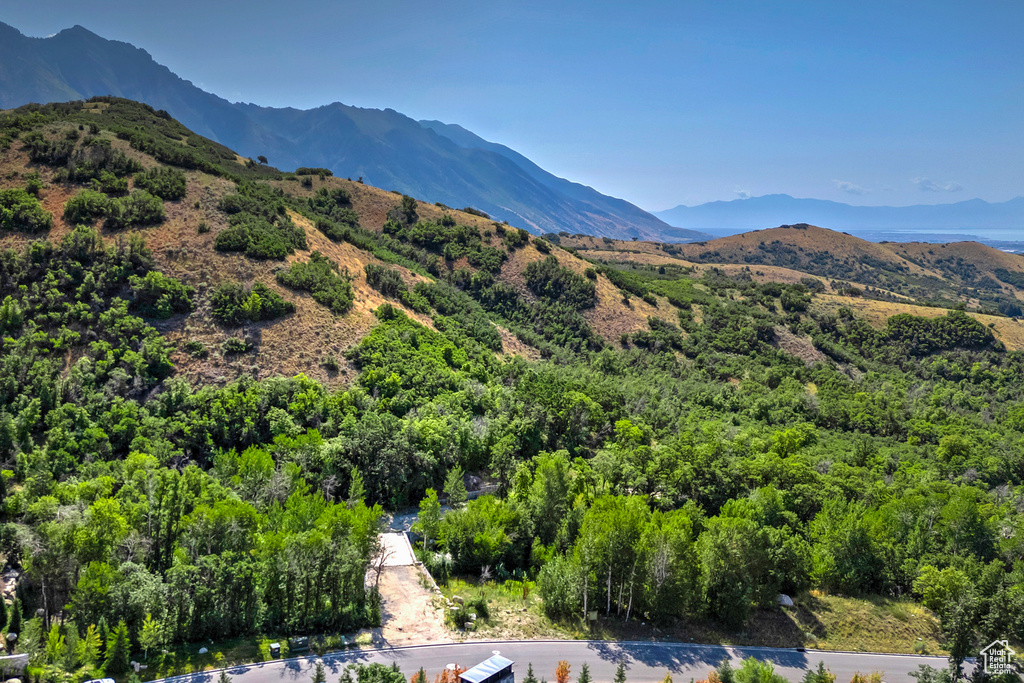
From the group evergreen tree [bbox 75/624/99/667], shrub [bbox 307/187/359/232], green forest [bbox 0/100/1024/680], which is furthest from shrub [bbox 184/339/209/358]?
shrub [bbox 307/187/359/232]

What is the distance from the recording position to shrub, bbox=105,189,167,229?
4484 cm

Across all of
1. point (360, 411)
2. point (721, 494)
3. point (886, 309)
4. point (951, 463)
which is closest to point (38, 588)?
point (360, 411)

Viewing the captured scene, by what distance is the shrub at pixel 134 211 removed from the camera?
44.8 metres

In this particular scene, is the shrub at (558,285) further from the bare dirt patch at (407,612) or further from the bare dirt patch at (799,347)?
the bare dirt patch at (407,612)

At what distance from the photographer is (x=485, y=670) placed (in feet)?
62.0

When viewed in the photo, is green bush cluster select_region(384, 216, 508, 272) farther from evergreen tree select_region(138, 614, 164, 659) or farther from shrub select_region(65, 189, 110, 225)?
evergreen tree select_region(138, 614, 164, 659)

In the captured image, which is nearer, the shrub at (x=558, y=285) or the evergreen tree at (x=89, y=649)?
the evergreen tree at (x=89, y=649)

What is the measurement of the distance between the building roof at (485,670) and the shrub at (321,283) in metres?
34.0

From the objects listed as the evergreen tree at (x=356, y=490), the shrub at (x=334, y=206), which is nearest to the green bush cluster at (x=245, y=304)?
the evergreen tree at (x=356, y=490)

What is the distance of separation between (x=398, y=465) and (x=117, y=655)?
17007 mm

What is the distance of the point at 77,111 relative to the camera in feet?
208

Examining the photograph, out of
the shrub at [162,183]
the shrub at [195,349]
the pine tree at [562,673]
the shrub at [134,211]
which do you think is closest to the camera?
the pine tree at [562,673]

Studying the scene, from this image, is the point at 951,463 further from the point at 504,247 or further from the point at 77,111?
the point at 77,111

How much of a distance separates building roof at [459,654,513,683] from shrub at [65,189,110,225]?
46380 millimetres
